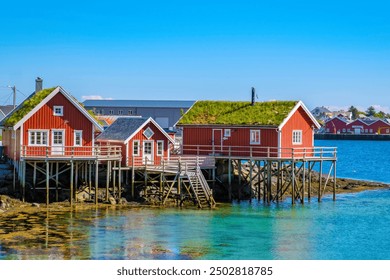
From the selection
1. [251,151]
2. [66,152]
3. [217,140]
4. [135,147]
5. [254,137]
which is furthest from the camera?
[217,140]

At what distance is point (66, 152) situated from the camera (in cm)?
4409

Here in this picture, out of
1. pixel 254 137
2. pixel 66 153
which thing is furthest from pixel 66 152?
pixel 254 137

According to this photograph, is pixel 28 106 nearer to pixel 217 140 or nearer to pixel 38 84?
pixel 38 84

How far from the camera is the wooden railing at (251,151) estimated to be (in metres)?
47.7

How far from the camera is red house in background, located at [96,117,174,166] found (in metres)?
46.2

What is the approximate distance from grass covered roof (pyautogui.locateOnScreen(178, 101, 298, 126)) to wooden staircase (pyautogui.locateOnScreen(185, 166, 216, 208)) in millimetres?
6094

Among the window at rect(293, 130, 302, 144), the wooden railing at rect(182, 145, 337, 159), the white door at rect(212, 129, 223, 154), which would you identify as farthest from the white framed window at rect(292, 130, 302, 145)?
the white door at rect(212, 129, 223, 154)

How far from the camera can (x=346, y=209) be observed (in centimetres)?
4641

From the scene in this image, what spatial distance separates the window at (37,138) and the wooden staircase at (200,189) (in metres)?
7.99

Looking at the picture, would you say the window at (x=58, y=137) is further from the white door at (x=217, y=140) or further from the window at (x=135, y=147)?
the white door at (x=217, y=140)

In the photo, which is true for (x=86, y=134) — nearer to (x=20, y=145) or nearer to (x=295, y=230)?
(x=20, y=145)

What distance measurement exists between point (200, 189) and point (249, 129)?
607cm
